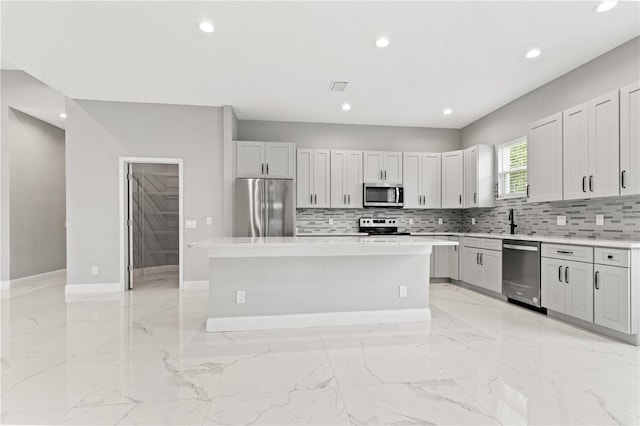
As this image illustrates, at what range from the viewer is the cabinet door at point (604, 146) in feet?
10.4

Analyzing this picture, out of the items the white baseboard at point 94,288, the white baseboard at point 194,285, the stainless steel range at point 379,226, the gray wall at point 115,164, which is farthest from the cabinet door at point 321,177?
the white baseboard at point 94,288

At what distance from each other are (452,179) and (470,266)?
Result: 1.65m

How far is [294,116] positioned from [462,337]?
433cm

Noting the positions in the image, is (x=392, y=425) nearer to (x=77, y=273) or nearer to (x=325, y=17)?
(x=325, y=17)

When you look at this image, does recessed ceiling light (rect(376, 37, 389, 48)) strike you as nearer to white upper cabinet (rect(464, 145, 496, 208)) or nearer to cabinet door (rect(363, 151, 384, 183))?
cabinet door (rect(363, 151, 384, 183))

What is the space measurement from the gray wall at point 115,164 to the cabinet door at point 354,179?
2.25 metres

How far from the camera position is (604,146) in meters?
3.26

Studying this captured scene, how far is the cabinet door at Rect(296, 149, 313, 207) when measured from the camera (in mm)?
5789

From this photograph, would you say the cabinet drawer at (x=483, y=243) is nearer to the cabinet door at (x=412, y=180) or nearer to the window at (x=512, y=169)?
the window at (x=512, y=169)

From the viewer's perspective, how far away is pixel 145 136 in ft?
16.8

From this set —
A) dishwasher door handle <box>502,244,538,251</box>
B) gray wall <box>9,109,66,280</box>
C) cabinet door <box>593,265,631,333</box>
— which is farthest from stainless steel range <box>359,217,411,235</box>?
gray wall <box>9,109,66,280</box>

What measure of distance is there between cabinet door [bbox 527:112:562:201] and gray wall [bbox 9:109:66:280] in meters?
7.89

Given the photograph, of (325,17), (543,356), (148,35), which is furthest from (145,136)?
(543,356)

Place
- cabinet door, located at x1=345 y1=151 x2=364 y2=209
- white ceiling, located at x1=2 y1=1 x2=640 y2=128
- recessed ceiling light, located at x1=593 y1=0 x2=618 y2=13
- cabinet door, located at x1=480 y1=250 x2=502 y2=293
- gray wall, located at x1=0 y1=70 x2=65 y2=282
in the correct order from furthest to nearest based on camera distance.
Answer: cabinet door, located at x1=345 y1=151 x2=364 y2=209
gray wall, located at x1=0 y1=70 x2=65 y2=282
cabinet door, located at x1=480 y1=250 x2=502 y2=293
white ceiling, located at x1=2 y1=1 x2=640 y2=128
recessed ceiling light, located at x1=593 y1=0 x2=618 y2=13
